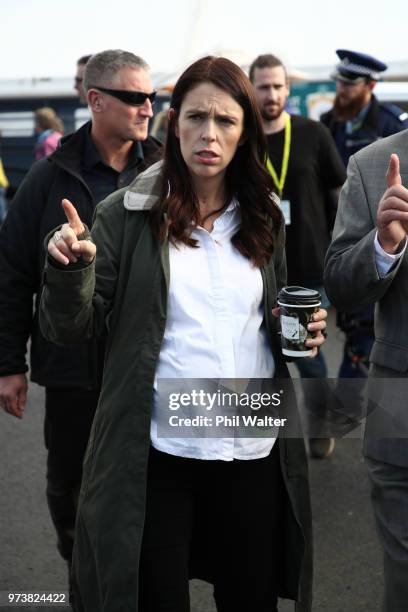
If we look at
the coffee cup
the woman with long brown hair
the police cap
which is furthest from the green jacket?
the police cap

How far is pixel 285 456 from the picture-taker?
89.1 inches

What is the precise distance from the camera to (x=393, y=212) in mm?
2033

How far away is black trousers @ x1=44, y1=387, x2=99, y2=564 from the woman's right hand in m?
1.13

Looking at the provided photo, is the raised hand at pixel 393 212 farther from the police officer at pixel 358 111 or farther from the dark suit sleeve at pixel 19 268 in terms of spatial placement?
the police officer at pixel 358 111

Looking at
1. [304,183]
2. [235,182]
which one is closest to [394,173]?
[235,182]

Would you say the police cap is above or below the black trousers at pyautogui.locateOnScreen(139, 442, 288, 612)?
above

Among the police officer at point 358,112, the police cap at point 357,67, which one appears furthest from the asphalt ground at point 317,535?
the police cap at point 357,67

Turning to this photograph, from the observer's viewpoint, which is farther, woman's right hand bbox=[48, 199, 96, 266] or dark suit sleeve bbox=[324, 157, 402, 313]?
dark suit sleeve bbox=[324, 157, 402, 313]

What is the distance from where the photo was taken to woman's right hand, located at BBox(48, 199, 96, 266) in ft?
Answer: 6.45

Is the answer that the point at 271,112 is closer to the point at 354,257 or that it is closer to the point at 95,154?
the point at 95,154

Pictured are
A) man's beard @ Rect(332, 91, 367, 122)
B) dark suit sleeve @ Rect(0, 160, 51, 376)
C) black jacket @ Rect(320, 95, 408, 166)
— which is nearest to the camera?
dark suit sleeve @ Rect(0, 160, 51, 376)

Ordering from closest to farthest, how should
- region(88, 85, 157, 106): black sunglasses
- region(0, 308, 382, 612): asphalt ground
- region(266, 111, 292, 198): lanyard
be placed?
1. region(88, 85, 157, 106): black sunglasses
2. region(0, 308, 382, 612): asphalt ground
3. region(266, 111, 292, 198): lanyard

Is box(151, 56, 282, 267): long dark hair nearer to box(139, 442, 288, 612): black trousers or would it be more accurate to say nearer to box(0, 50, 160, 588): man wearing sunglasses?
box(139, 442, 288, 612): black trousers

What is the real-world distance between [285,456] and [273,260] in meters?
0.53
